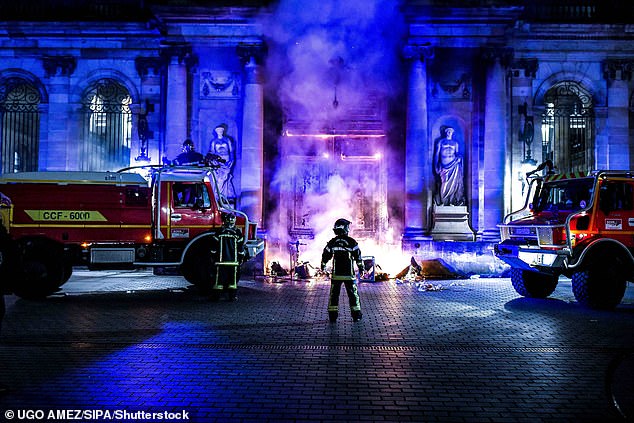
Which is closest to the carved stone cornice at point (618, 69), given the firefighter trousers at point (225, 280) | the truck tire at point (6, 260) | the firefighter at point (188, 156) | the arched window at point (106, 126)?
the firefighter at point (188, 156)

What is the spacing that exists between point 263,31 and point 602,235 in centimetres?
1101

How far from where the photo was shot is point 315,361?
6.19m

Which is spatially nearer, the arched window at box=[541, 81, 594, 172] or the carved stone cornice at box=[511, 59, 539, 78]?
the carved stone cornice at box=[511, 59, 539, 78]

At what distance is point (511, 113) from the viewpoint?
680 inches

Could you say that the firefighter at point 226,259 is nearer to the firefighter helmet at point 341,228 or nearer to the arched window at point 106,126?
the firefighter helmet at point 341,228

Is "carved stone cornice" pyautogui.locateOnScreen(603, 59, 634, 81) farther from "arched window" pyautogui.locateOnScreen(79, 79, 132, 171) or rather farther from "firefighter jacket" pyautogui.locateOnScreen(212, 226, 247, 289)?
"arched window" pyautogui.locateOnScreen(79, 79, 132, 171)

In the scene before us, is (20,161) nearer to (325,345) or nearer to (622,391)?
(325,345)

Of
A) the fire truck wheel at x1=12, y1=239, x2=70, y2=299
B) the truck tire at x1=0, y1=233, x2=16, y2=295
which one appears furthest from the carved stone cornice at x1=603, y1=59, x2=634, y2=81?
the truck tire at x1=0, y1=233, x2=16, y2=295

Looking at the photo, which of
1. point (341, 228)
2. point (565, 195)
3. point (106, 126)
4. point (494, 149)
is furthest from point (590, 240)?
point (106, 126)

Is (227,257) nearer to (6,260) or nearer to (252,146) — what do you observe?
(6,260)

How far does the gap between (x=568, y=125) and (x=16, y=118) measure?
18010 mm

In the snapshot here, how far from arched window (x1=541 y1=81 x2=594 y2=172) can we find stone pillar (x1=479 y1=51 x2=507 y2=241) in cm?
A: 187

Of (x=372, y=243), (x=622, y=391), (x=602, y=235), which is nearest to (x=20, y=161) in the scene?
(x=372, y=243)

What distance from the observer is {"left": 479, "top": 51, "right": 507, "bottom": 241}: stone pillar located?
1653 cm
